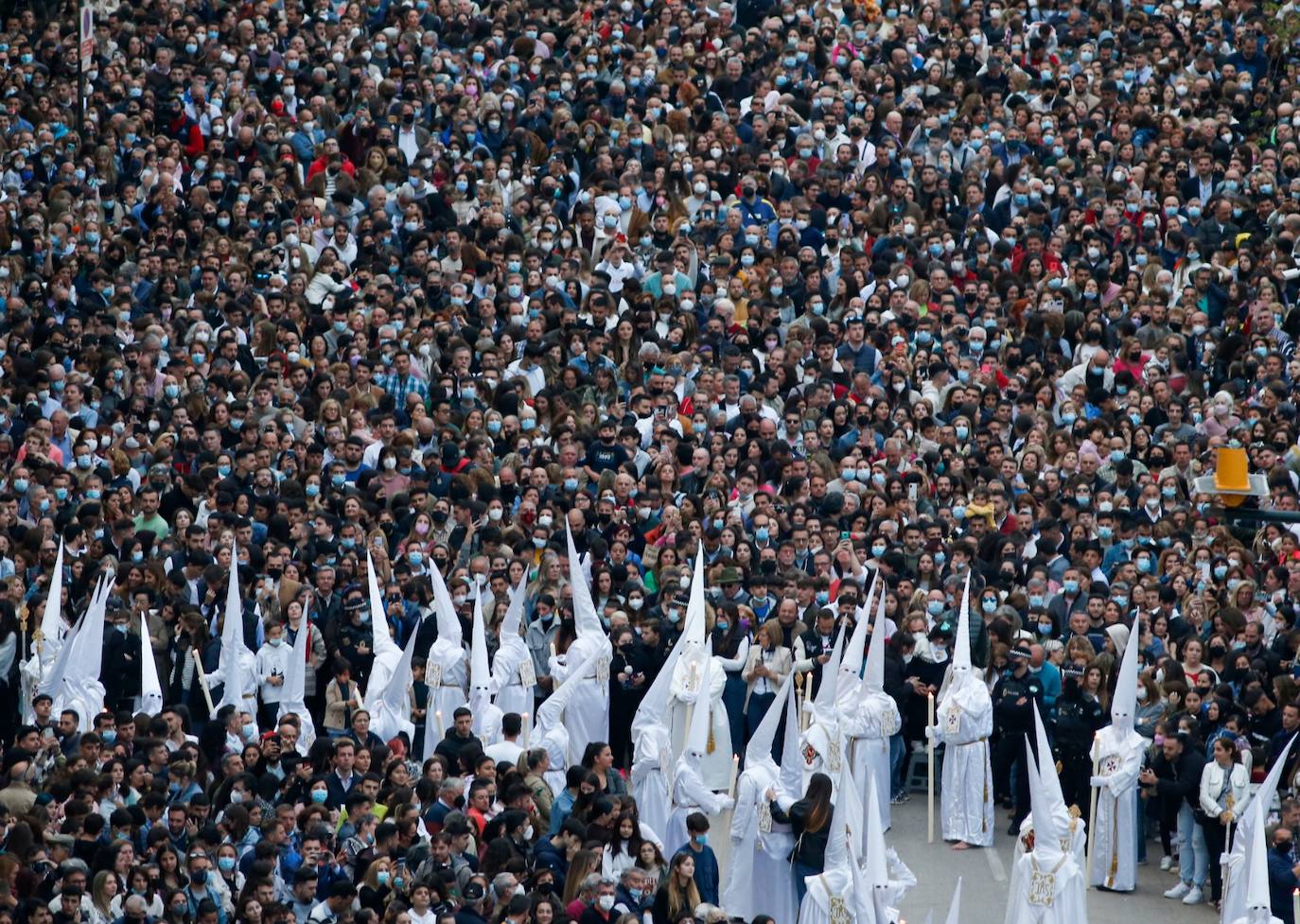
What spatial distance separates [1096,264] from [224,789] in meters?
13.1

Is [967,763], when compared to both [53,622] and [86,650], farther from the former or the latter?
[53,622]

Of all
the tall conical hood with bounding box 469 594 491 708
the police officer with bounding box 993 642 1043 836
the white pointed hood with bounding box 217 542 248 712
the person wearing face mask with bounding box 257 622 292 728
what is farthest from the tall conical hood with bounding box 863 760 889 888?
the white pointed hood with bounding box 217 542 248 712

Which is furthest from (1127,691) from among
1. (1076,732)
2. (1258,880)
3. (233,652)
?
(233,652)

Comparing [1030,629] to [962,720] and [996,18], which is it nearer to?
[962,720]

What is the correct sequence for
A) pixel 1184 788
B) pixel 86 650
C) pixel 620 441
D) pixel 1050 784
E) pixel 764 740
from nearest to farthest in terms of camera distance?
pixel 1050 784, pixel 764 740, pixel 1184 788, pixel 86 650, pixel 620 441

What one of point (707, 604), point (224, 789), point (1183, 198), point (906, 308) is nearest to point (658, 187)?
point (906, 308)

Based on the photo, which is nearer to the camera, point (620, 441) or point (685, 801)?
point (685, 801)

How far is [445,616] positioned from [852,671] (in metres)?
3.41

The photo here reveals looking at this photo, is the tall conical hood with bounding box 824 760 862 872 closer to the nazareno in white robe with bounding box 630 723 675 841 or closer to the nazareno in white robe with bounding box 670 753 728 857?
the nazareno in white robe with bounding box 670 753 728 857

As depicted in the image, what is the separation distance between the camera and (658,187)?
31156 mm

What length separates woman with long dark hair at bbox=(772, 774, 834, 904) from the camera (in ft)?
66.8

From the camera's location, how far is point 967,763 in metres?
22.9

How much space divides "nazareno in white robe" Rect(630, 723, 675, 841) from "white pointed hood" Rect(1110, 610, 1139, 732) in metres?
3.58

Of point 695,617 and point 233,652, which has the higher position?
point 695,617
